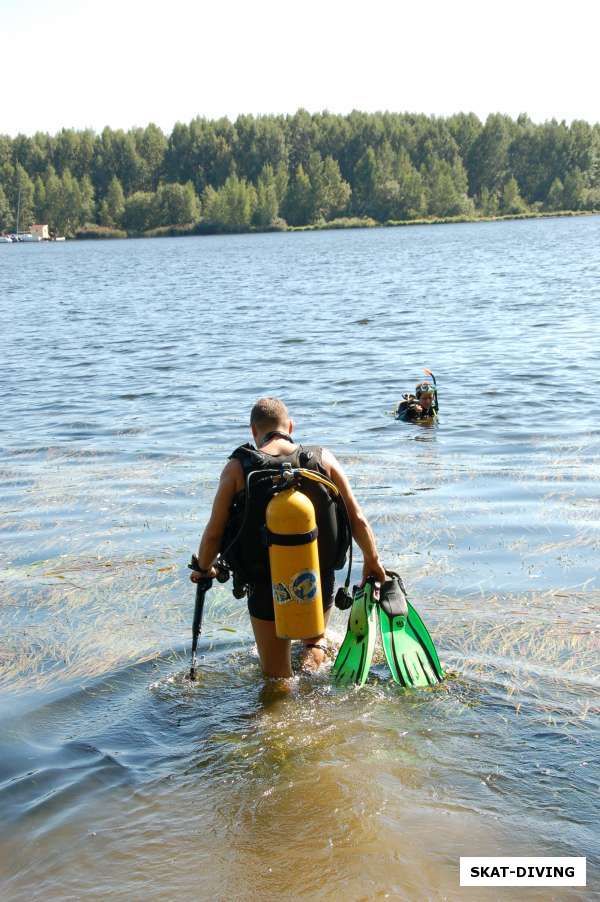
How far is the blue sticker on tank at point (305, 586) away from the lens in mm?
5219

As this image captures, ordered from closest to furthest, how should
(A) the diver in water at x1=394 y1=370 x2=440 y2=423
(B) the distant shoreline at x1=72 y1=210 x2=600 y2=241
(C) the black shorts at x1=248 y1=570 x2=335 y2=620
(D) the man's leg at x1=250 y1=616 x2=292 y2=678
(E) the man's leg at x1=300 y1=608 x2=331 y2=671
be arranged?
1. (C) the black shorts at x1=248 y1=570 x2=335 y2=620
2. (D) the man's leg at x1=250 y1=616 x2=292 y2=678
3. (E) the man's leg at x1=300 y1=608 x2=331 y2=671
4. (A) the diver in water at x1=394 y1=370 x2=440 y2=423
5. (B) the distant shoreline at x1=72 y1=210 x2=600 y2=241

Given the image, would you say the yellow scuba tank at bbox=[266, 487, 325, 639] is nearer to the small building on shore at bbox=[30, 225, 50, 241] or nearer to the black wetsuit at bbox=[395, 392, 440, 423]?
the black wetsuit at bbox=[395, 392, 440, 423]

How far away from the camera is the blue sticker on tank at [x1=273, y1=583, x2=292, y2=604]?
5.25 meters

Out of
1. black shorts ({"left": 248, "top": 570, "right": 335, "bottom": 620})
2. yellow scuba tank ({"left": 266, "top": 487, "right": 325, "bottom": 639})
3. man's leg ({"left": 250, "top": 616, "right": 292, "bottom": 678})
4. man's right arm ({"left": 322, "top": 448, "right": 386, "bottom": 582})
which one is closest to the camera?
yellow scuba tank ({"left": 266, "top": 487, "right": 325, "bottom": 639})

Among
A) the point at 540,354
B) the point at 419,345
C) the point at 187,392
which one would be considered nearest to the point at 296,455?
the point at 187,392

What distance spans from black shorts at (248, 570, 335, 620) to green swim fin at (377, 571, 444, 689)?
44 centimetres

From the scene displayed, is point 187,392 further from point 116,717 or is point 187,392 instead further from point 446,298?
point 446,298

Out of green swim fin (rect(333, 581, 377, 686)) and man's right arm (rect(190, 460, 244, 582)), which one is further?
green swim fin (rect(333, 581, 377, 686))

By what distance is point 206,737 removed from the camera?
536cm

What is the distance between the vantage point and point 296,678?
6.00 metres

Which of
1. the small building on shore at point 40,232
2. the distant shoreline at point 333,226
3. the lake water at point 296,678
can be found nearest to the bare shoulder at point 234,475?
the lake water at point 296,678

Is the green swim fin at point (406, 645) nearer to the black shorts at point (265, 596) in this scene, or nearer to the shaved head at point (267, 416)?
the black shorts at point (265, 596)

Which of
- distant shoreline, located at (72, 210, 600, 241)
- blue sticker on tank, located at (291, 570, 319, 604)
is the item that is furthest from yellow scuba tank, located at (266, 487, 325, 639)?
distant shoreline, located at (72, 210, 600, 241)

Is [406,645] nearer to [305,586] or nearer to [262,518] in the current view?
[305,586]
